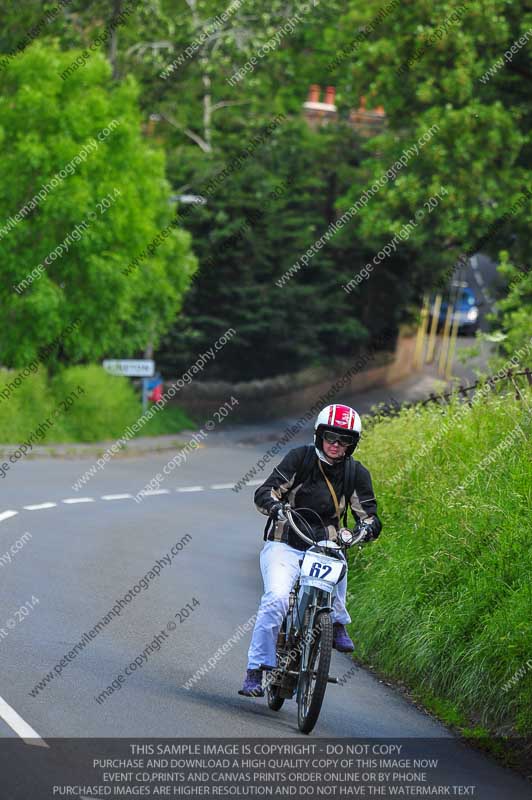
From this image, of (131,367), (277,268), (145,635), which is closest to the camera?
(145,635)

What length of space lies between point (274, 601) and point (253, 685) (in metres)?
0.58

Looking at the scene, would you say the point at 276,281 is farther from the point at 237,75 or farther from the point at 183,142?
the point at 183,142

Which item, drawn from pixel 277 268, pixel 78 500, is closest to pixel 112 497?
pixel 78 500

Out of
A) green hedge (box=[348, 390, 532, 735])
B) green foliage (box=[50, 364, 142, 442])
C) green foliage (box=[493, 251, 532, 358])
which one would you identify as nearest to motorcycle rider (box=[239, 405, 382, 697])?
green hedge (box=[348, 390, 532, 735])

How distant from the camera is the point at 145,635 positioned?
11781mm

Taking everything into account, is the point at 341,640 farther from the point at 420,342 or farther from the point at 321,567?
the point at 420,342

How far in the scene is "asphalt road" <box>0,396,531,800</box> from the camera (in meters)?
8.75

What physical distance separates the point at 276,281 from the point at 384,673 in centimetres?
3054

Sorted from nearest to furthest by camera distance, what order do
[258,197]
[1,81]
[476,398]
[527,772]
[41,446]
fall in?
[527,772]
[476,398]
[41,446]
[1,81]
[258,197]

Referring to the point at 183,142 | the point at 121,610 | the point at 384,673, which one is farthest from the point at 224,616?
the point at 183,142

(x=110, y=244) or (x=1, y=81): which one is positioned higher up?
(x=1, y=81)

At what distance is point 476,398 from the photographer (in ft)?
50.0

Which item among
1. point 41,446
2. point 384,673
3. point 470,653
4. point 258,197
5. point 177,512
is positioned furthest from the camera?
point 258,197

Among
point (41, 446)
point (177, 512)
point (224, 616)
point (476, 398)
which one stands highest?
point (476, 398)
